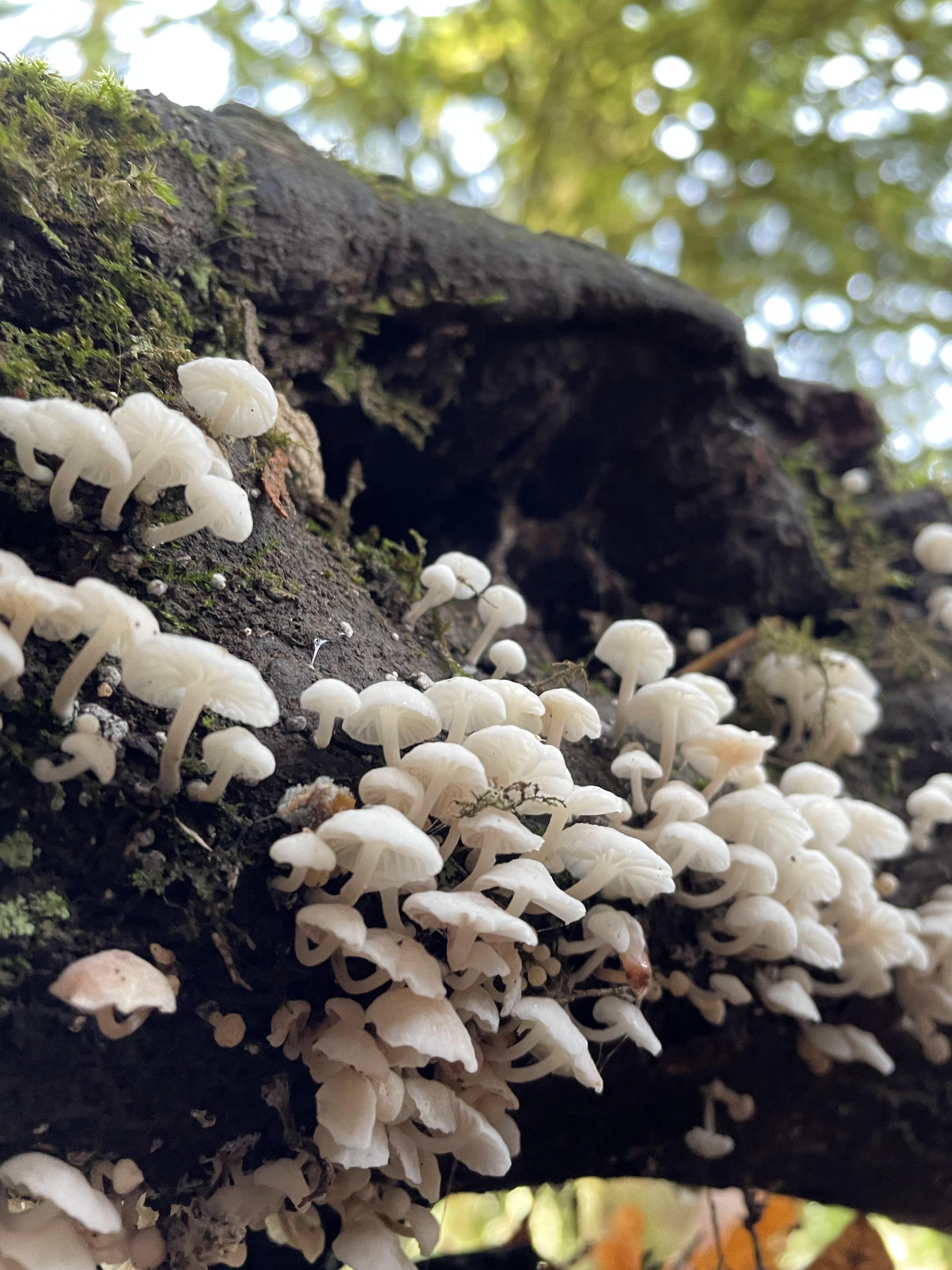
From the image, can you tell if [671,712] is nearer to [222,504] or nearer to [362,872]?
[362,872]

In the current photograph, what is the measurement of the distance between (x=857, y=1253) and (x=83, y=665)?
11.4 ft

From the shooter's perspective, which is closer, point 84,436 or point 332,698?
point 84,436

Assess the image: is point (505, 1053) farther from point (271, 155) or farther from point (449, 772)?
point (271, 155)

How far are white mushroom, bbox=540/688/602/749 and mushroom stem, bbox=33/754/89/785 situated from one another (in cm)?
102

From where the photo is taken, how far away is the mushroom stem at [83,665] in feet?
5.05

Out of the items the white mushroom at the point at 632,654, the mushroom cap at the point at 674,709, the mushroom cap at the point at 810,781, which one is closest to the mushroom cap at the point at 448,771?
the mushroom cap at the point at 674,709

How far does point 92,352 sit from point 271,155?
4.00ft

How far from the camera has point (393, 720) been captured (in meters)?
1.77

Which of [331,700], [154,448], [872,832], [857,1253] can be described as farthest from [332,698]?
[857,1253]

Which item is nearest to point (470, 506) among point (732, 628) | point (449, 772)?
point (732, 628)

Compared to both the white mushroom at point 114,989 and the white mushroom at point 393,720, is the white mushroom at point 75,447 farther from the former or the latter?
the white mushroom at point 114,989

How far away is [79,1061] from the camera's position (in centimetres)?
162

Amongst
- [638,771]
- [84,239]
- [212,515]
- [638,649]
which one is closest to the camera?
[212,515]

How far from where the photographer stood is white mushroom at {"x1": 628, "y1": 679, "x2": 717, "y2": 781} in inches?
91.5
